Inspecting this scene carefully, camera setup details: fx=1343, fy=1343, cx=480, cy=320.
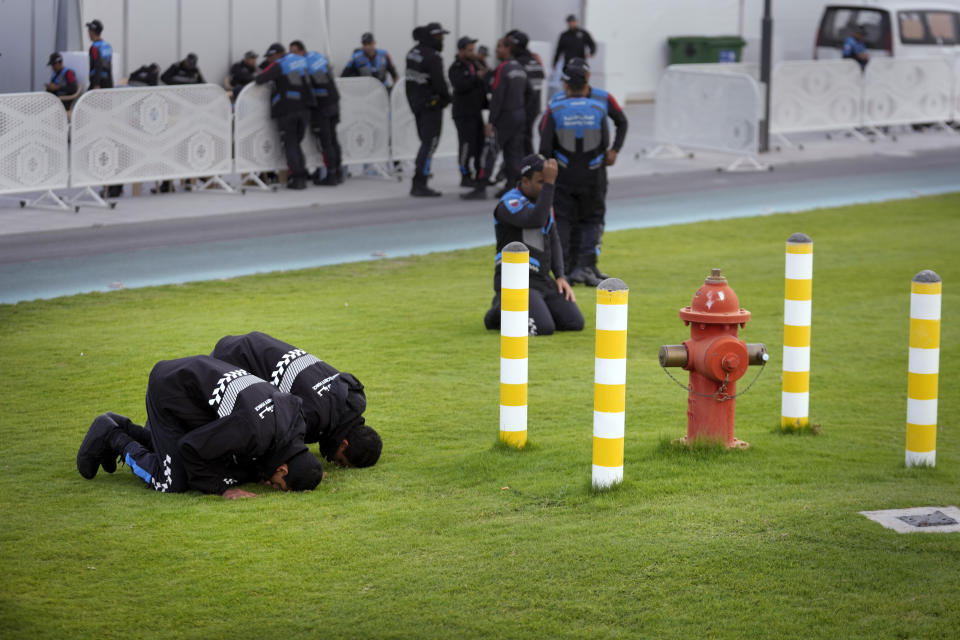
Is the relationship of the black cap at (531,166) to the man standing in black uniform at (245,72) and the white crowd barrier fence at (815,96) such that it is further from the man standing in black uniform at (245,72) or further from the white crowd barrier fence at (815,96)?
the white crowd barrier fence at (815,96)

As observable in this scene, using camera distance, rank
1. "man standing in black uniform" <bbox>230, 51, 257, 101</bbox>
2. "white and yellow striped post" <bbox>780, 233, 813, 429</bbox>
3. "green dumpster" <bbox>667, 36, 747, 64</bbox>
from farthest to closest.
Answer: "green dumpster" <bbox>667, 36, 747, 64</bbox>, "man standing in black uniform" <bbox>230, 51, 257, 101</bbox>, "white and yellow striped post" <bbox>780, 233, 813, 429</bbox>

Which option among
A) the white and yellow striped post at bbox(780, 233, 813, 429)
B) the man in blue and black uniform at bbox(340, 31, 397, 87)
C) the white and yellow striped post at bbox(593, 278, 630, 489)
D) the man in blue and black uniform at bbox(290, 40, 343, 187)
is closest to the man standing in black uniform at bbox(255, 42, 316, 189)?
the man in blue and black uniform at bbox(290, 40, 343, 187)

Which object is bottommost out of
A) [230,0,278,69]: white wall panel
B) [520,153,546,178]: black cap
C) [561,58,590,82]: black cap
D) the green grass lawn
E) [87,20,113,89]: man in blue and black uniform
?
the green grass lawn

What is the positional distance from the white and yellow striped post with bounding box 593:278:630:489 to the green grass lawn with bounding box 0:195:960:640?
0.44 feet

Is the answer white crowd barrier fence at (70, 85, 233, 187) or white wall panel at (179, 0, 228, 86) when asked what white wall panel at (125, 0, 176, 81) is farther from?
white crowd barrier fence at (70, 85, 233, 187)

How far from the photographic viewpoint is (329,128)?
18812 millimetres

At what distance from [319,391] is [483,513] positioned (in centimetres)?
113

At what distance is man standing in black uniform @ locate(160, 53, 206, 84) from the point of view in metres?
19.1

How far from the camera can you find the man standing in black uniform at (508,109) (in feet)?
56.3

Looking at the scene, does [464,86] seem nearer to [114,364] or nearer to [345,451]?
[114,364]

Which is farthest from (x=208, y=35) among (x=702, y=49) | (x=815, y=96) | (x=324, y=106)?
(x=702, y=49)

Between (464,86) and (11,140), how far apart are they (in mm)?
5976

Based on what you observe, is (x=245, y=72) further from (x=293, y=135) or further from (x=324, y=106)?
(x=293, y=135)

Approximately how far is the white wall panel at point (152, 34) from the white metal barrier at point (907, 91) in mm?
12642
